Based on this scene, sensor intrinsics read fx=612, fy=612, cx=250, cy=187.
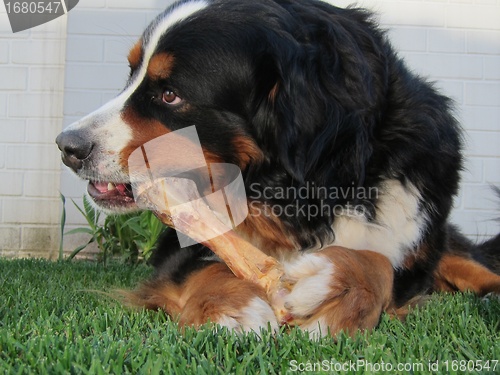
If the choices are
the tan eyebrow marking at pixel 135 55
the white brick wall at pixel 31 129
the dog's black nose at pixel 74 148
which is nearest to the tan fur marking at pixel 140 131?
the dog's black nose at pixel 74 148

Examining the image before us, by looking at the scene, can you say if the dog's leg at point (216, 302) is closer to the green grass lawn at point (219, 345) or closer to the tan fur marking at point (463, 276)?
the green grass lawn at point (219, 345)

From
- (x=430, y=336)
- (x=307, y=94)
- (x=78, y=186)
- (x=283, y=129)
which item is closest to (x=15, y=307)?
(x=283, y=129)

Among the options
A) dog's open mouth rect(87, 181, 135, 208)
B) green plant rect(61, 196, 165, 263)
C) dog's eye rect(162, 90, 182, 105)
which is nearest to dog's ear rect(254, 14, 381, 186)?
dog's eye rect(162, 90, 182, 105)

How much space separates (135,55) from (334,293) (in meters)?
1.06

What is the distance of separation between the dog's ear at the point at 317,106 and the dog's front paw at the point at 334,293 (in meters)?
0.29

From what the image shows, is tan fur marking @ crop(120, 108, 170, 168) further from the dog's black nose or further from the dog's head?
the dog's black nose

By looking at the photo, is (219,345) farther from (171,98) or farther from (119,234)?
(119,234)

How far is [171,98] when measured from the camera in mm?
1982

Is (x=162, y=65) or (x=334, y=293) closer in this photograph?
(x=334, y=293)

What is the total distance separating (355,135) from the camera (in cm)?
196

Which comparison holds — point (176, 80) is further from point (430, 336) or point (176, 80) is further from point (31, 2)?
point (31, 2)

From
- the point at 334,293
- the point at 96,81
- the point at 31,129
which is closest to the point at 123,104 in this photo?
the point at 334,293

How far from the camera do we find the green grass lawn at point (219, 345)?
1.29 m

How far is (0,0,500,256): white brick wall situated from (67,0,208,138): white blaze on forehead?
2.58 m
